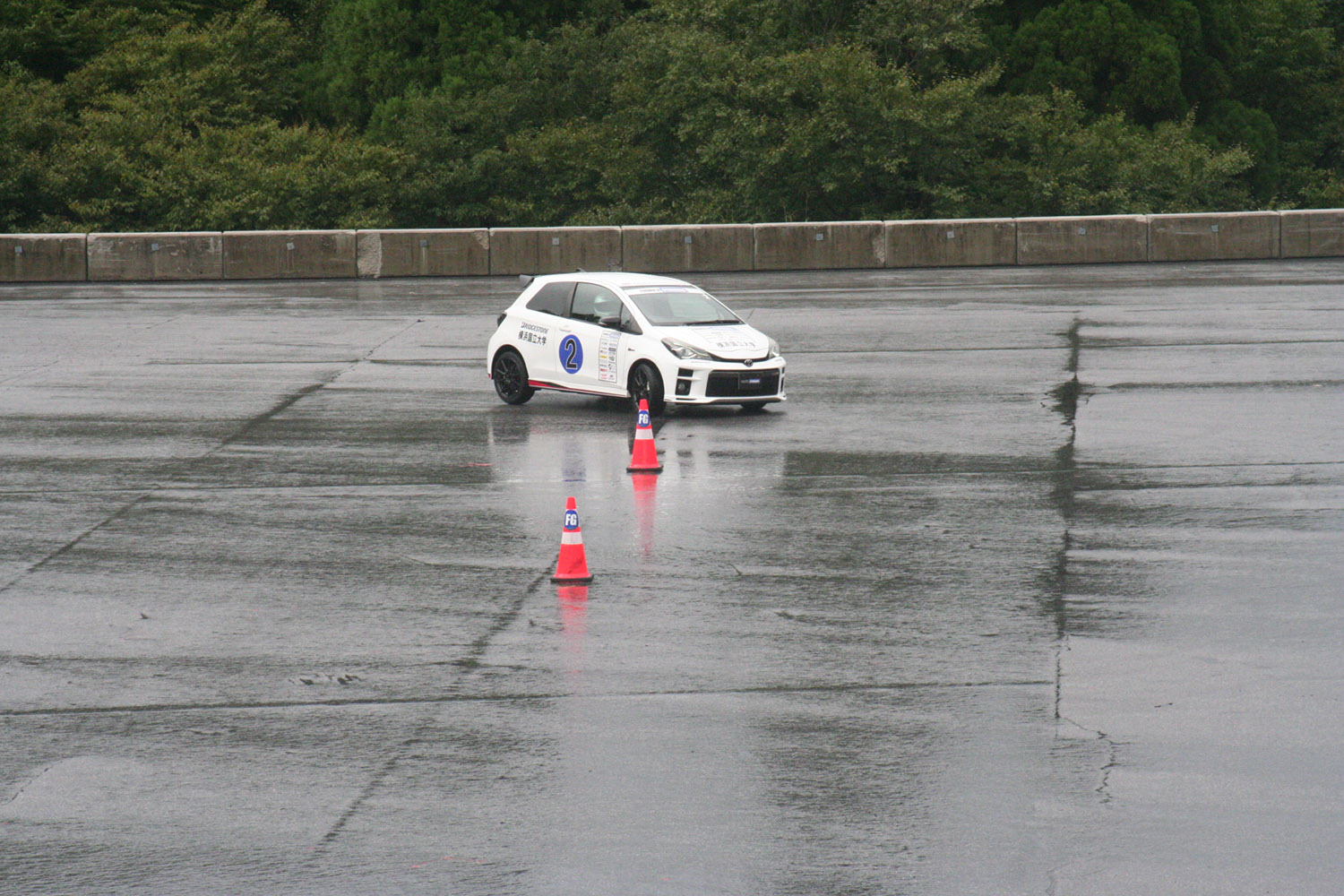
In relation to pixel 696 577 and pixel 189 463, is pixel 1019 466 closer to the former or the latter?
pixel 696 577

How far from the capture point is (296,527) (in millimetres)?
13031

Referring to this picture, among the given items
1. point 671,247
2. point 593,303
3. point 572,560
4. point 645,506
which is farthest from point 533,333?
point 671,247

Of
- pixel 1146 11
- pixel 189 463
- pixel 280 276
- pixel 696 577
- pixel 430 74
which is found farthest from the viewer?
pixel 430 74

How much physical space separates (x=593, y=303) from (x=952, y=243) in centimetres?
1771

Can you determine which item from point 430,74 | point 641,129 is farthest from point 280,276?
point 430,74

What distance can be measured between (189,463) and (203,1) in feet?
145

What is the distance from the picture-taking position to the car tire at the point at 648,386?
1848cm

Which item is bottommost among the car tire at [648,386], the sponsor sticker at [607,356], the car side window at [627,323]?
the car tire at [648,386]

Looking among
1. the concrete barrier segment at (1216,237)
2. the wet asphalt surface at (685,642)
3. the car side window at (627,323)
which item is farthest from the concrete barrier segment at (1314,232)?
the car side window at (627,323)

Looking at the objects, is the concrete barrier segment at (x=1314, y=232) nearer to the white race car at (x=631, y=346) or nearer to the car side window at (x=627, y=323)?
the white race car at (x=631, y=346)

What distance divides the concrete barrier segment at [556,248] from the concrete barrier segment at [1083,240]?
851 centimetres

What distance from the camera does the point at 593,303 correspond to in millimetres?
19531

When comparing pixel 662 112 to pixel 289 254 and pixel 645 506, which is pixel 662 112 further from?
pixel 645 506

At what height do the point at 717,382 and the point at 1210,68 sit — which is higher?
the point at 1210,68
